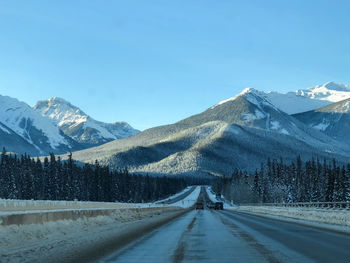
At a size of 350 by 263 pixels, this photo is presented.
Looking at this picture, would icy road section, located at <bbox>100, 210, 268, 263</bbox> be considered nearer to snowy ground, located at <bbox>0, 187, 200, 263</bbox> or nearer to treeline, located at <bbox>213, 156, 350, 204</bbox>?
snowy ground, located at <bbox>0, 187, 200, 263</bbox>

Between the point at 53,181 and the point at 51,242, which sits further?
the point at 53,181

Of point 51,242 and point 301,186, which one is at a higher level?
point 301,186

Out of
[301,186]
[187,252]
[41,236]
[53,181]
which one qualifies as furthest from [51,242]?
[301,186]

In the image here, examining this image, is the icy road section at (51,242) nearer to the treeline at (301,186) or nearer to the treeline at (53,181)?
the treeline at (301,186)

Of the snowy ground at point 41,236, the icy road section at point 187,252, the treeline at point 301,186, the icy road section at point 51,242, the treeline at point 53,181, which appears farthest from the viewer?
the treeline at point 53,181

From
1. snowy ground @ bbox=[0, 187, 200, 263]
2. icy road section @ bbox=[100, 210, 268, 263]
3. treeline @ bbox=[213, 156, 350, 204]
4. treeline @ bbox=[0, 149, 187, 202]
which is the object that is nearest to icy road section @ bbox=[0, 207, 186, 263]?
snowy ground @ bbox=[0, 187, 200, 263]

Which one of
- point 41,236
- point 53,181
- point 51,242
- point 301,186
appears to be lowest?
point 51,242

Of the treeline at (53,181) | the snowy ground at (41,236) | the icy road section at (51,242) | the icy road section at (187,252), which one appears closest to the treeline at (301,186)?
the treeline at (53,181)

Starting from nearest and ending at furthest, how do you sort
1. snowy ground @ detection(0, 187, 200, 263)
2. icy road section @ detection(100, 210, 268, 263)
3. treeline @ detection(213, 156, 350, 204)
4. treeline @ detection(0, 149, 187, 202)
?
snowy ground @ detection(0, 187, 200, 263)
icy road section @ detection(100, 210, 268, 263)
treeline @ detection(213, 156, 350, 204)
treeline @ detection(0, 149, 187, 202)

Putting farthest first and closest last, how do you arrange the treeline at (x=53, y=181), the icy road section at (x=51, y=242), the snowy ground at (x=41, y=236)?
the treeline at (x=53, y=181) → the snowy ground at (x=41, y=236) → the icy road section at (x=51, y=242)

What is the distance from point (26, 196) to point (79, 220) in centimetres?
9992

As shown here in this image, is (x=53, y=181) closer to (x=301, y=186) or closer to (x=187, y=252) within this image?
(x=301, y=186)

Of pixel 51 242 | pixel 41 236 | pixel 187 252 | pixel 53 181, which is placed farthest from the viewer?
pixel 53 181

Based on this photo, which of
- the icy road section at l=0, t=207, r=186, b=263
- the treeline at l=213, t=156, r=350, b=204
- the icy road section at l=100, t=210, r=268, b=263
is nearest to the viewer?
the icy road section at l=0, t=207, r=186, b=263
